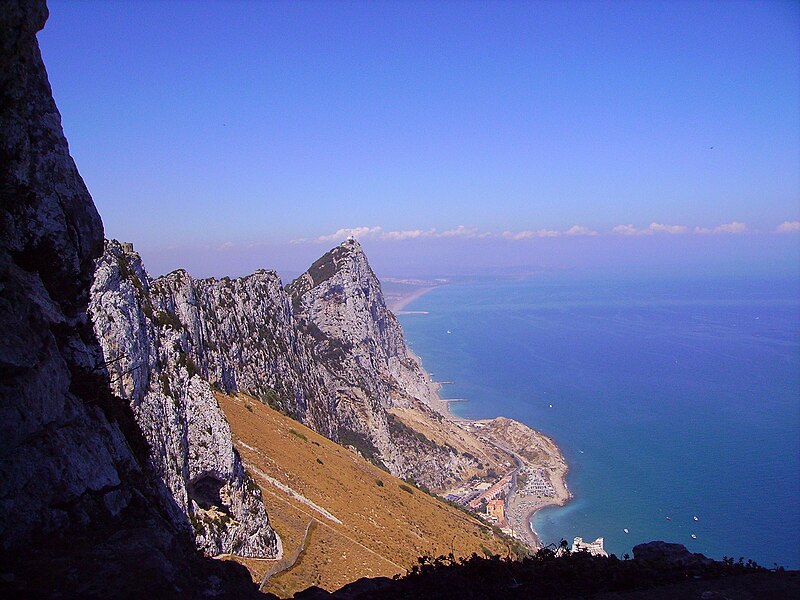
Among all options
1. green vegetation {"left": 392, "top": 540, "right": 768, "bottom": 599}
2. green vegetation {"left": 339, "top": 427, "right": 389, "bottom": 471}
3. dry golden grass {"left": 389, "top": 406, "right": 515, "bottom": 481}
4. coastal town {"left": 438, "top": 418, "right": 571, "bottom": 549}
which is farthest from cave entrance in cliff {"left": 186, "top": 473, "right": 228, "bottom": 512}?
dry golden grass {"left": 389, "top": 406, "right": 515, "bottom": 481}

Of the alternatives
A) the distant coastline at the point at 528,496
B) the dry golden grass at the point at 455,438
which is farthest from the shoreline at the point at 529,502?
the dry golden grass at the point at 455,438

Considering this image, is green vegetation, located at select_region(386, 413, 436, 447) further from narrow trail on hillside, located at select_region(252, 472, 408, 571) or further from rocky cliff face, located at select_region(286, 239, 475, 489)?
narrow trail on hillside, located at select_region(252, 472, 408, 571)

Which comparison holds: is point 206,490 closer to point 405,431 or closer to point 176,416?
point 176,416

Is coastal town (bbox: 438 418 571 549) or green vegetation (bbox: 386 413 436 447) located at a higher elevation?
green vegetation (bbox: 386 413 436 447)

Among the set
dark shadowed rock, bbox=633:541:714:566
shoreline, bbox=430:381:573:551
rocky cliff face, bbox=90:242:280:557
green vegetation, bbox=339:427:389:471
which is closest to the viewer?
dark shadowed rock, bbox=633:541:714:566

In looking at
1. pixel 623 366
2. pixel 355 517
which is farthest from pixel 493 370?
pixel 355 517

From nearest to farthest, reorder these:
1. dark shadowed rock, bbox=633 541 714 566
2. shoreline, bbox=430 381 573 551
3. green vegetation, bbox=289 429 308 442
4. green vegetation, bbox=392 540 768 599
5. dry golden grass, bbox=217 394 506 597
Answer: green vegetation, bbox=392 540 768 599 → dark shadowed rock, bbox=633 541 714 566 → dry golden grass, bbox=217 394 506 597 → green vegetation, bbox=289 429 308 442 → shoreline, bbox=430 381 573 551

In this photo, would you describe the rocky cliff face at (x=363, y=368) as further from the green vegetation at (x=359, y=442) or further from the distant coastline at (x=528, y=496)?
the distant coastline at (x=528, y=496)
